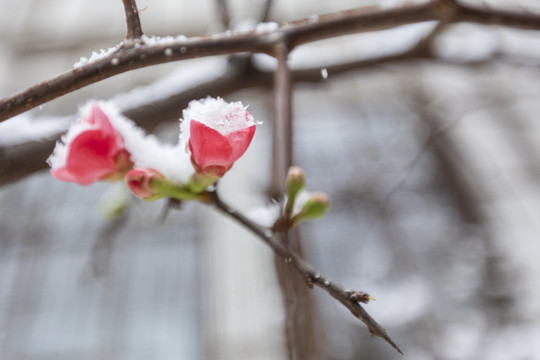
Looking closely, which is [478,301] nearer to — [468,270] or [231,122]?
[468,270]

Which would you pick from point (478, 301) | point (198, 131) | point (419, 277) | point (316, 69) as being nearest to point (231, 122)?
point (198, 131)

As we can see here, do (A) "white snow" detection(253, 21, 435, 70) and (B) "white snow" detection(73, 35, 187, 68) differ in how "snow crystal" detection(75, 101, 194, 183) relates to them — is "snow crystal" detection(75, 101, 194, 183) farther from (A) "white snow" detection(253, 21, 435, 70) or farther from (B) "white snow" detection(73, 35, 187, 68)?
(A) "white snow" detection(253, 21, 435, 70)

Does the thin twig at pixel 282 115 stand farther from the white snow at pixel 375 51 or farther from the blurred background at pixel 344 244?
the blurred background at pixel 344 244

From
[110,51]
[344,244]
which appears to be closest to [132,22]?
[110,51]

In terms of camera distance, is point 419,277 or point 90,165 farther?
point 419,277

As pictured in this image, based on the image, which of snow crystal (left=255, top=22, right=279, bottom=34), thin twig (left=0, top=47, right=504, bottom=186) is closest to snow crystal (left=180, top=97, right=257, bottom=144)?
snow crystal (left=255, top=22, right=279, bottom=34)

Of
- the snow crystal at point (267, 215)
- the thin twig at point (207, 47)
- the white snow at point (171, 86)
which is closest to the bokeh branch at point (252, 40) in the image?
the thin twig at point (207, 47)
